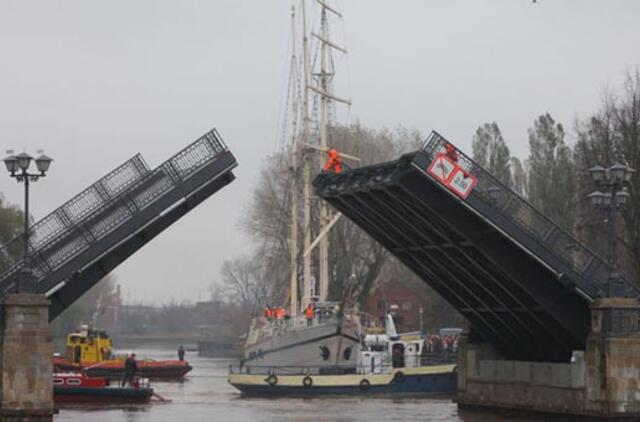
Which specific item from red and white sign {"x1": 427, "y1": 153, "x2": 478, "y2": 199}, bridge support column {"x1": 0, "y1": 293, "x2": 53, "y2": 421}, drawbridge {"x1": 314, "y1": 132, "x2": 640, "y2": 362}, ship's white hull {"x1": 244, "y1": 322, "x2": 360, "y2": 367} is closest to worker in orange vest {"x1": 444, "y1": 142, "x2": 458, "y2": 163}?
drawbridge {"x1": 314, "y1": 132, "x2": 640, "y2": 362}

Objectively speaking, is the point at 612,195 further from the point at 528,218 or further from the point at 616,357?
the point at 616,357

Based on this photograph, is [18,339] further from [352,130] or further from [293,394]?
[352,130]

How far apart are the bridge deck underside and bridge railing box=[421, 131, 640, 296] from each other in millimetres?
537

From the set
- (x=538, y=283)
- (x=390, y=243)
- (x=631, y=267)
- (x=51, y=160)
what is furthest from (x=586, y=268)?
(x=631, y=267)

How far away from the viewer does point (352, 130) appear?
277 ft

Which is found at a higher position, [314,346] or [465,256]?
[465,256]

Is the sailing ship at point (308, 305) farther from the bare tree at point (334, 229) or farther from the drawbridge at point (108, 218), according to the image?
the drawbridge at point (108, 218)

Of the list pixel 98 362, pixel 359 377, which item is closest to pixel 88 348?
pixel 98 362

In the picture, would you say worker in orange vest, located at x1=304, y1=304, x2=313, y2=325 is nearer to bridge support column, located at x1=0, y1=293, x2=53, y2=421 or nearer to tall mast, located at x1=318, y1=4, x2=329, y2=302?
tall mast, located at x1=318, y1=4, x2=329, y2=302

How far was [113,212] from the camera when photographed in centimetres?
3878

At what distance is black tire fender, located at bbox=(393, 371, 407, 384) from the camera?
57938 millimetres

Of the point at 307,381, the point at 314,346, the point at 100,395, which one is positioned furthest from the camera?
the point at 314,346

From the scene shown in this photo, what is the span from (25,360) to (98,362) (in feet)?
107

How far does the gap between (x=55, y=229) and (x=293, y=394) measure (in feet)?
71.9
